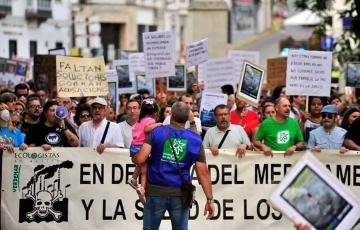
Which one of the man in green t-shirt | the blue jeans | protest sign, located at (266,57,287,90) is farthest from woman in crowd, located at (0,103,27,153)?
protest sign, located at (266,57,287,90)

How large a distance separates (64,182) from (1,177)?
2.10ft

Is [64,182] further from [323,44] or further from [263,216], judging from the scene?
[323,44]

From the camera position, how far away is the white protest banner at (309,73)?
16531 mm

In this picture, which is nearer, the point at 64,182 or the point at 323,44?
the point at 64,182

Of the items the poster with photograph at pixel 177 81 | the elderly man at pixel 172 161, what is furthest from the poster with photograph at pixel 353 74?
the elderly man at pixel 172 161

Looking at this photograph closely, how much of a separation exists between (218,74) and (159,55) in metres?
2.37

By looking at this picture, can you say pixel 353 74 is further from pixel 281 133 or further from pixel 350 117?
pixel 281 133

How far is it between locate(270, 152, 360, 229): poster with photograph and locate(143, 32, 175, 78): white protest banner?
10982mm

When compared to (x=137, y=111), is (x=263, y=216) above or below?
below

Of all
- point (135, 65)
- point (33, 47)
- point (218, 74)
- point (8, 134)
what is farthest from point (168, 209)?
point (33, 47)

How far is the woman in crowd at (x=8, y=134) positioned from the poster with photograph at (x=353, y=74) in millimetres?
6377

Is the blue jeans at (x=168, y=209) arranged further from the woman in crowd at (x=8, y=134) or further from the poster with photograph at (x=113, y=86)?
the poster with photograph at (x=113, y=86)

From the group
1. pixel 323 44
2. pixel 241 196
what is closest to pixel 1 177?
pixel 241 196

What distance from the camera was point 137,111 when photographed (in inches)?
548
